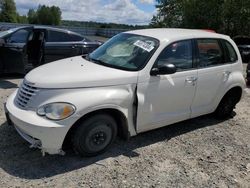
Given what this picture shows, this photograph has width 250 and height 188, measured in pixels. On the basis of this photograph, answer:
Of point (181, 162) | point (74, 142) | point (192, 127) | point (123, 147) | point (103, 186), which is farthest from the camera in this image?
point (192, 127)

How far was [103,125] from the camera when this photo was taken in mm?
4207

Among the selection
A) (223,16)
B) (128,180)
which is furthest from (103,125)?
(223,16)

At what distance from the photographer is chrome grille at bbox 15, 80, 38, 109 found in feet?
13.1

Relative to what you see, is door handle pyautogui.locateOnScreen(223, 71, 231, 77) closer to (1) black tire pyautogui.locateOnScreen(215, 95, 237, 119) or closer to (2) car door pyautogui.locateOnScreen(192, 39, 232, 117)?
(2) car door pyautogui.locateOnScreen(192, 39, 232, 117)

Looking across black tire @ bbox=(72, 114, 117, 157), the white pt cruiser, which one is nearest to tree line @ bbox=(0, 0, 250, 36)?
the white pt cruiser

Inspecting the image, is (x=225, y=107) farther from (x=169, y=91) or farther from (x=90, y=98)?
(x=90, y=98)

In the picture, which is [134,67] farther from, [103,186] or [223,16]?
[223,16]

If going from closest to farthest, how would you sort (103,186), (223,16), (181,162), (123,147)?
(103,186)
(181,162)
(123,147)
(223,16)

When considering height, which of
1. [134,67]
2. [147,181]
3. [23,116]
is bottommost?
[147,181]

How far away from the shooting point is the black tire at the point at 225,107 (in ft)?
19.9

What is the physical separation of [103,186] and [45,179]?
27.7 inches

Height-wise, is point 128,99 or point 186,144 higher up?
point 128,99

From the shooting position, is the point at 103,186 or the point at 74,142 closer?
the point at 103,186

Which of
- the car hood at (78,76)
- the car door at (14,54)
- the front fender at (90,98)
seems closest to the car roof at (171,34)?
the car hood at (78,76)
